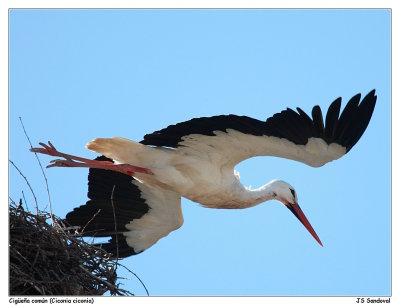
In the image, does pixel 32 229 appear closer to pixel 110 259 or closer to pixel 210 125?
pixel 110 259

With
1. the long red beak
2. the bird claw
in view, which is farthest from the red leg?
the long red beak

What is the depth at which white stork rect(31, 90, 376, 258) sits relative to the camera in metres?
10.7

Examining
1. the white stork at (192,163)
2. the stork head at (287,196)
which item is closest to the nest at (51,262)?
the white stork at (192,163)

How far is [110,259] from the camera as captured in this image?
11.1m

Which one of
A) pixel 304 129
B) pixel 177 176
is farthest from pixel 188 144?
pixel 304 129

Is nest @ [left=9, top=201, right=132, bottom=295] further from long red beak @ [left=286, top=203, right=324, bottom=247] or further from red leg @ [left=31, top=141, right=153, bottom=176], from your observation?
long red beak @ [left=286, top=203, right=324, bottom=247]

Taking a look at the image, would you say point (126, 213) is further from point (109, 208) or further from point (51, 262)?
point (51, 262)

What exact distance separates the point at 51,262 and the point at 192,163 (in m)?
2.10

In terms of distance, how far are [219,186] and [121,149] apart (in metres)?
1.22

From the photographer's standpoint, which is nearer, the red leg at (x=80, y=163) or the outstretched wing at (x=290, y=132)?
the outstretched wing at (x=290, y=132)

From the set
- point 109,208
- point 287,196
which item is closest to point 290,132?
point 287,196

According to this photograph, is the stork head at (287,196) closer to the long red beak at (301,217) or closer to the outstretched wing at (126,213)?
the long red beak at (301,217)

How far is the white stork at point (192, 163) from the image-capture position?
35.2 ft

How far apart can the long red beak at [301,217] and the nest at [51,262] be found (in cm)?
252
